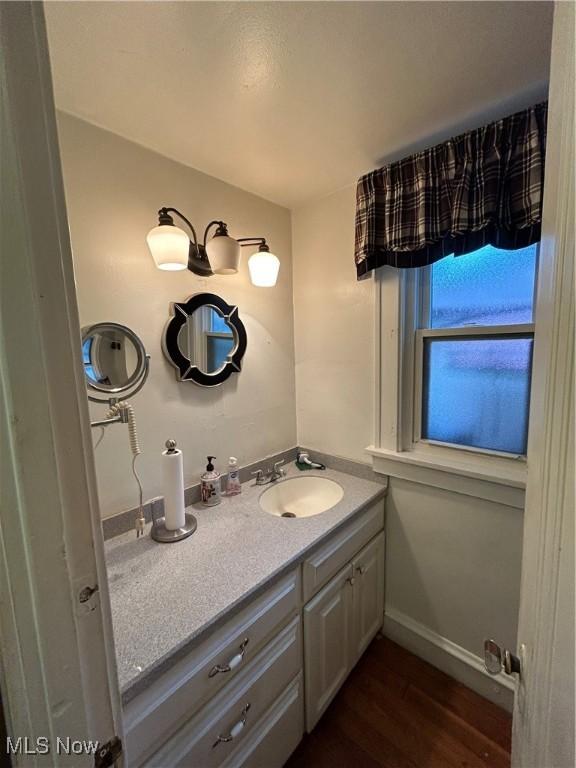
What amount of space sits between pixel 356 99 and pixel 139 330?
1.07m

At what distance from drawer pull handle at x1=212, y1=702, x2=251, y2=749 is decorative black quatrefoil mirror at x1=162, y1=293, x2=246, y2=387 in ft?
3.57

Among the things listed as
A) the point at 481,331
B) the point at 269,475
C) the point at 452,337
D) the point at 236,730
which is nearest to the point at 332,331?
the point at 452,337

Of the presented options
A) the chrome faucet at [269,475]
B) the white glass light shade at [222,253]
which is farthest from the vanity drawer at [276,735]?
the white glass light shade at [222,253]

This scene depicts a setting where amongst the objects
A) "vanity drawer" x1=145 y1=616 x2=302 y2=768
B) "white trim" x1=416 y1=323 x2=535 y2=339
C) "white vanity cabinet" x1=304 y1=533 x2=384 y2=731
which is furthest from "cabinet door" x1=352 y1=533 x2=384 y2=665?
"white trim" x1=416 y1=323 x2=535 y2=339

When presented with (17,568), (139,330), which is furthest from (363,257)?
(17,568)

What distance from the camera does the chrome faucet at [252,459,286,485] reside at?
60.5 inches

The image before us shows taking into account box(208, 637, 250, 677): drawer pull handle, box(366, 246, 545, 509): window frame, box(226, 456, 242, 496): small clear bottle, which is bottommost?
box(208, 637, 250, 677): drawer pull handle

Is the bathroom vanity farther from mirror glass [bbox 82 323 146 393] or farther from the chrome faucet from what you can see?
mirror glass [bbox 82 323 146 393]

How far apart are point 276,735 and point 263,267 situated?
1705 mm

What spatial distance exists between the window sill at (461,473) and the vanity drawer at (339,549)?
0.70ft

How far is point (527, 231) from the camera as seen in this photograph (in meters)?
1.00

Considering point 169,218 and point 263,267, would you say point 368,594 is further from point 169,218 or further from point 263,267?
point 169,218

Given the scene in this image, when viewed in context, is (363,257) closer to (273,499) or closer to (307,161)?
(307,161)

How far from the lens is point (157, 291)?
1209 mm
